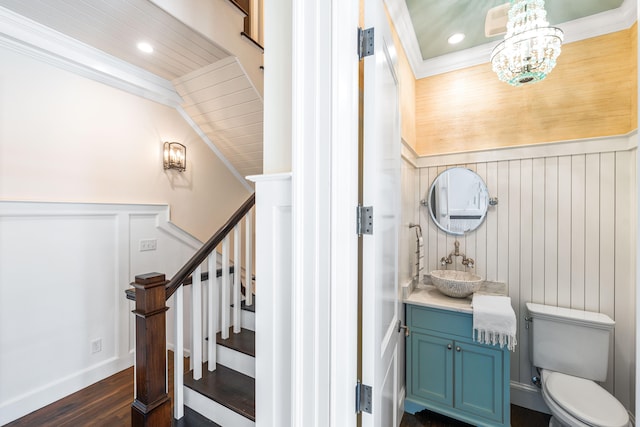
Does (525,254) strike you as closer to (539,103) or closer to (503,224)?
(503,224)

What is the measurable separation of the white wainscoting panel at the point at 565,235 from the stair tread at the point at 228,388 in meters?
1.75

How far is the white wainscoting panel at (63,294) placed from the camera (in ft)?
5.80

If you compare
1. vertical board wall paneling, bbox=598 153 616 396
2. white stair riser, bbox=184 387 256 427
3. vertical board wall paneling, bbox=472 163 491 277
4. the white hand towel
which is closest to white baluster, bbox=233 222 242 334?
white stair riser, bbox=184 387 256 427

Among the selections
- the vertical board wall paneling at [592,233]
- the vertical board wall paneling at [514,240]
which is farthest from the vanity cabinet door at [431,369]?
the vertical board wall paneling at [592,233]

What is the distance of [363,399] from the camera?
0.91 metres

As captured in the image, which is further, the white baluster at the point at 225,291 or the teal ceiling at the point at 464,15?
the white baluster at the point at 225,291

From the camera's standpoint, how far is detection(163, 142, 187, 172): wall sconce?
2.64 m

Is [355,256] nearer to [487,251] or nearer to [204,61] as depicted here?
[487,251]

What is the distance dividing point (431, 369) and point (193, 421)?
1.51 metres

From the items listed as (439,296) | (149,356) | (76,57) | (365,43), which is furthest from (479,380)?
(76,57)

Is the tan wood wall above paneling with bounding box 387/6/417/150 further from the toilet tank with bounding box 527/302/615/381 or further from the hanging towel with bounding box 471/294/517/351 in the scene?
the toilet tank with bounding box 527/302/615/381

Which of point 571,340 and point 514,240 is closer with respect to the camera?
point 571,340

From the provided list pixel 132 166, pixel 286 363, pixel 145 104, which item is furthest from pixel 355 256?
pixel 145 104

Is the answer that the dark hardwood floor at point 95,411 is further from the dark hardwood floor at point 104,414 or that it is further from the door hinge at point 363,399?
the door hinge at point 363,399
